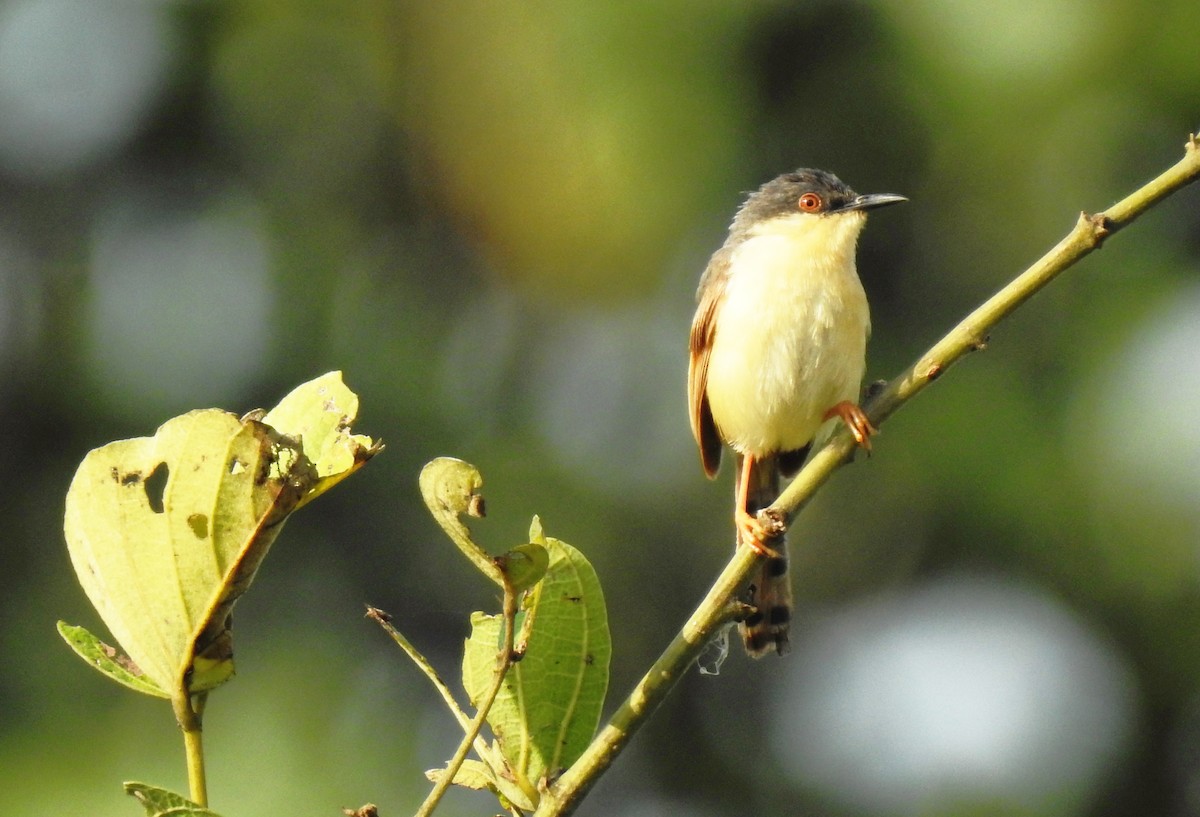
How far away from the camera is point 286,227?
26.0 ft

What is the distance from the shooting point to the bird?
3920 mm

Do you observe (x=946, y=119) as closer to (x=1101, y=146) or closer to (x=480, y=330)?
(x=1101, y=146)

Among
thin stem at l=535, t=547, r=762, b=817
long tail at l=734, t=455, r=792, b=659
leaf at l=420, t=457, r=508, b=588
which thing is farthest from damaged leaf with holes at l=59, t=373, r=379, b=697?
long tail at l=734, t=455, r=792, b=659

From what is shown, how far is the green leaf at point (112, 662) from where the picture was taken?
1.25 m

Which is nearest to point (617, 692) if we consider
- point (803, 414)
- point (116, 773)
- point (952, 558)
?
point (952, 558)

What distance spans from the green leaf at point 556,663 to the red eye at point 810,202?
3.25m

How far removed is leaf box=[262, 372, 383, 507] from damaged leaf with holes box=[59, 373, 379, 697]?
49 mm

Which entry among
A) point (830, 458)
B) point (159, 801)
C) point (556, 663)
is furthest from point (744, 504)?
point (159, 801)

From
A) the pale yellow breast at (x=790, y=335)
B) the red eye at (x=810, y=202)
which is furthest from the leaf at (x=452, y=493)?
the red eye at (x=810, y=202)

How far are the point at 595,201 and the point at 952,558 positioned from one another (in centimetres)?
304

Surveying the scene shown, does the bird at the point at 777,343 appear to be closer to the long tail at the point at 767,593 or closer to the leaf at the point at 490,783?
the long tail at the point at 767,593

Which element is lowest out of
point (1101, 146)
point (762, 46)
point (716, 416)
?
point (716, 416)

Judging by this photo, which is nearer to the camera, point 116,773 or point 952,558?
point 116,773

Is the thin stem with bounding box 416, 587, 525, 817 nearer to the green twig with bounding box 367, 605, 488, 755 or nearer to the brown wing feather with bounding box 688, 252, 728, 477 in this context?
the green twig with bounding box 367, 605, 488, 755
